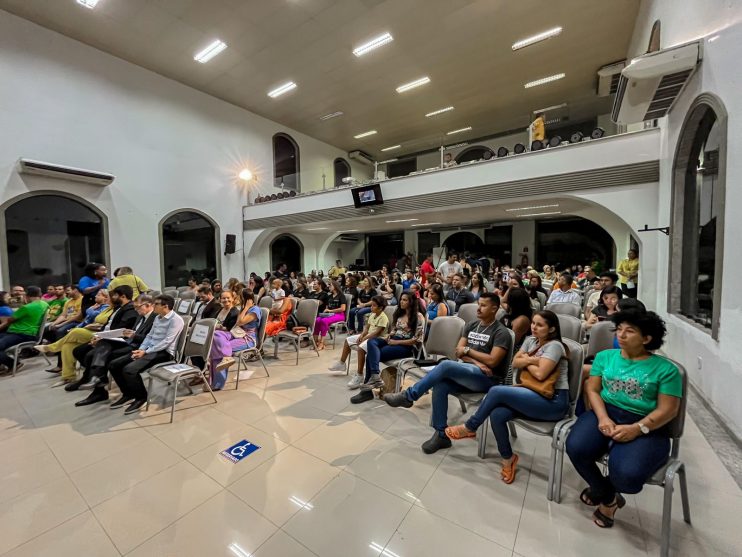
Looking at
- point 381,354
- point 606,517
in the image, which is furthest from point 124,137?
point 606,517

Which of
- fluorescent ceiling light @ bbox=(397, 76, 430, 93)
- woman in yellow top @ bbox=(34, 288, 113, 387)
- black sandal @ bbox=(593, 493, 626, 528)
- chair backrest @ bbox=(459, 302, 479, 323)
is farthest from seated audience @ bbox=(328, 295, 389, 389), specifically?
fluorescent ceiling light @ bbox=(397, 76, 430, 93)

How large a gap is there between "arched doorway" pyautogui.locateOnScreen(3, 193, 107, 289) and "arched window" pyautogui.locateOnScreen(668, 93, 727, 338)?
420 inches

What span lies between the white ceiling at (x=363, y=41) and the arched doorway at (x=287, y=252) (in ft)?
15.3

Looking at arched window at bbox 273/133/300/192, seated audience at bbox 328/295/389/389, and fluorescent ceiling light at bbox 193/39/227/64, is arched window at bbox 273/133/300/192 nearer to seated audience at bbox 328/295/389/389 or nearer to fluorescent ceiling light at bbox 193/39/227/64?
fluorescent ceiling light at bbox 193/39/227/64

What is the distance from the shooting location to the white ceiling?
6.52 m

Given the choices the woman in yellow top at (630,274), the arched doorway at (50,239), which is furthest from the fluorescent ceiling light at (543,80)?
the arched doorway at (50,239)

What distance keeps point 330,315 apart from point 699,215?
198 inches

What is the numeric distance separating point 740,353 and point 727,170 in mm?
1401

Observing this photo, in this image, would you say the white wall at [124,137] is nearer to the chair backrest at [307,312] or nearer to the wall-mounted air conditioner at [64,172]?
the wall-mounted air conditioner at [64,172]

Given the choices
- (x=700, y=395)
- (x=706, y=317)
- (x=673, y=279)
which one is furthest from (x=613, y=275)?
(x=700, y=395)

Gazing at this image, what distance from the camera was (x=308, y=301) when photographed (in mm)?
4746

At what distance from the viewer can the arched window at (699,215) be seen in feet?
8.36

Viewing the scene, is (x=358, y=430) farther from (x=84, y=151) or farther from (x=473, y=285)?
(x=84, y=151)

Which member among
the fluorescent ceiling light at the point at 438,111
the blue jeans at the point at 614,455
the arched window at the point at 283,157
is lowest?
the blue jeans at the point at 614,455
